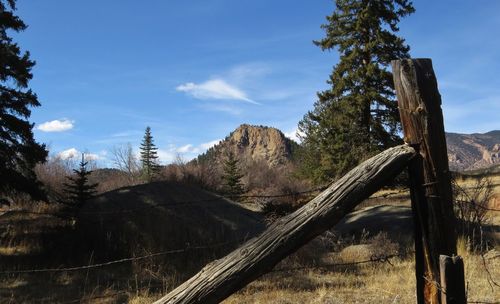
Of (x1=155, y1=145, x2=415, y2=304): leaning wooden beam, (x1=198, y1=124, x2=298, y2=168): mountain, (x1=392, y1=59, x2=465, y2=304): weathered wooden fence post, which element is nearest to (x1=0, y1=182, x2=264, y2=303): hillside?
(x1=155, y1=145, x2=415, y2=304): leaning wooden beam

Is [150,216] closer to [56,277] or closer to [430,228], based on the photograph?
[56,277]

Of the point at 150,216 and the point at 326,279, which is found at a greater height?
the point at 150,216

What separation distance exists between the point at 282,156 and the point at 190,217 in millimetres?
113874

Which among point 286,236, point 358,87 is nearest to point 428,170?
point 286,236

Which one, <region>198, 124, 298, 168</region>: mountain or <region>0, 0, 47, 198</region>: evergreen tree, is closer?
<region>0, 0, 47, 198</region>: evergreen tree

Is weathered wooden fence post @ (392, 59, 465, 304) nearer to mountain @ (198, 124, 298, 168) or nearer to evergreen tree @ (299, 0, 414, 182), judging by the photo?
evergreen tree @ (299, 0, 414, 182)

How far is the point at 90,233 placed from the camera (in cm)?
973

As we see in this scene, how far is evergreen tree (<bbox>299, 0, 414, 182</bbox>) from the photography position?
1076 inches

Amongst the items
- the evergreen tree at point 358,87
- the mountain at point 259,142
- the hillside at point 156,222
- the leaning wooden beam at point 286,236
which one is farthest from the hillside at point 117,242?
the mountain at point 259,142

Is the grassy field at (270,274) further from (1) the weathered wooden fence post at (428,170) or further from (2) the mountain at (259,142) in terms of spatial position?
(2) the mountain at (259,142)

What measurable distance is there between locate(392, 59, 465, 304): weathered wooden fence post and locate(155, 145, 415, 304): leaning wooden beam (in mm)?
119

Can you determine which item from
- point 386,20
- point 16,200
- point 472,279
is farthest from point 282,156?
point 472,279

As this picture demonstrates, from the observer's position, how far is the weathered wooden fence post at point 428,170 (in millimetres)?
3080

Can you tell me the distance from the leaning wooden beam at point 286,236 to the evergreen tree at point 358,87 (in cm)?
2397
